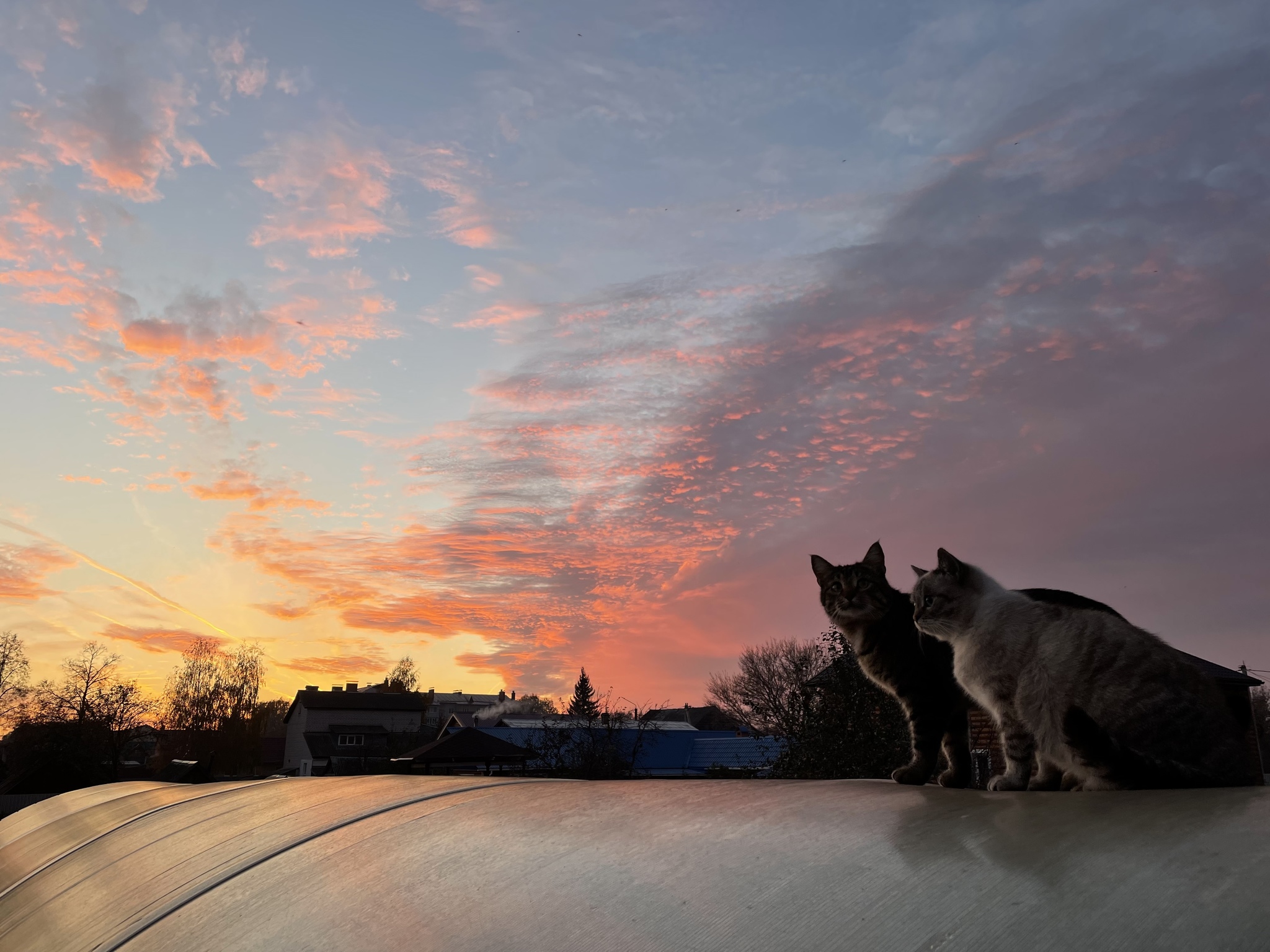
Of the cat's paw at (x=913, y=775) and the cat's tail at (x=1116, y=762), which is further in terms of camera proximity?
the cat's paw at (x=913, y=775)

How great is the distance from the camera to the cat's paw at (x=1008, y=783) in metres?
2.42

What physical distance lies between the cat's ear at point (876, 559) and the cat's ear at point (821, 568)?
0.15 meters

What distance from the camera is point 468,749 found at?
76.8ft

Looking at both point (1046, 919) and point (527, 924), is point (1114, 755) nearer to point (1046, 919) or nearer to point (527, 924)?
point (1046, 919)

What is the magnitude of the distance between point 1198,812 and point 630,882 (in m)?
1.11

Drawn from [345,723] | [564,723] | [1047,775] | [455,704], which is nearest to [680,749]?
[564,723]

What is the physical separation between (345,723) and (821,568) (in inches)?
2593

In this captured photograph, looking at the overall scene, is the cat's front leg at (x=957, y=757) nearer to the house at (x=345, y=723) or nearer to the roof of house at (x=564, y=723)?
the roof of house at (x=564, y=723)

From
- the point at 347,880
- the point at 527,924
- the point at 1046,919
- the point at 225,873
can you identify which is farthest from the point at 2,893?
the point at 1046,919

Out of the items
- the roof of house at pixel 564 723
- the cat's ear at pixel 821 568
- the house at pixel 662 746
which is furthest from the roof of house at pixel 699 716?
the cat's ear at pixel 821 568

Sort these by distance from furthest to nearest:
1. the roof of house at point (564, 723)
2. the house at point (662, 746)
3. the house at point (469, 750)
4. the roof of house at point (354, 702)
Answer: the roof of house at point (354, 702) → the roof of house at point (564, 723) → the house at point (469, 750) → the house at point (662, 746)

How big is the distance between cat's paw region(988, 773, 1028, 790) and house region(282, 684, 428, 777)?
55.2 m

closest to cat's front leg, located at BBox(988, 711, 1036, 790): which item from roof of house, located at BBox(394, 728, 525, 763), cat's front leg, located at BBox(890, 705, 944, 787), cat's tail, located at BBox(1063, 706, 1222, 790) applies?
cat's front leg, located at BBox(890, 705, 944, 787)

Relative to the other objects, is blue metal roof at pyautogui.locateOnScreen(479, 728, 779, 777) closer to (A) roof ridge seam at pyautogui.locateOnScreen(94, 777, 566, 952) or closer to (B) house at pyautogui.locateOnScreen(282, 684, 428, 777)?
(A) roof ridge seam at pyautogui.locateOnScreen(94, 777, 566, 952)
